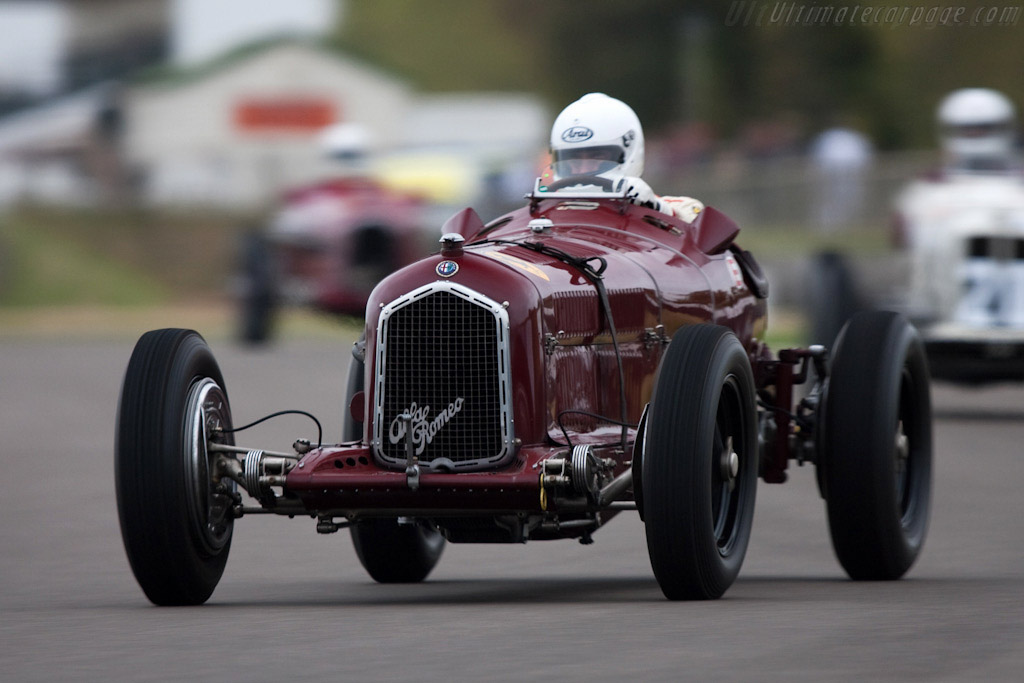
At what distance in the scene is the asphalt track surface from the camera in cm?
595

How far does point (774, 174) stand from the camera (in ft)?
136

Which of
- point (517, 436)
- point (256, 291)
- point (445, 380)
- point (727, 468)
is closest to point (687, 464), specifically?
point (727, 468)

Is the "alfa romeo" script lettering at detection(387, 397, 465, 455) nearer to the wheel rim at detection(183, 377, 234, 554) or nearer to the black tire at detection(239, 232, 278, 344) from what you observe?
the wheel rim at detection(183, 377, 234, 554)

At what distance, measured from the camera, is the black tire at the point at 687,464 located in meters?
6.99

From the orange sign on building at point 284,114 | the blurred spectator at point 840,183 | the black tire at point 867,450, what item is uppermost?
the orange sign on building at point 284,114

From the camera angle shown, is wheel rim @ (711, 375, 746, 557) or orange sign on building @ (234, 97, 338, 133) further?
orange sign on building @ (234, 97, 338, 133)

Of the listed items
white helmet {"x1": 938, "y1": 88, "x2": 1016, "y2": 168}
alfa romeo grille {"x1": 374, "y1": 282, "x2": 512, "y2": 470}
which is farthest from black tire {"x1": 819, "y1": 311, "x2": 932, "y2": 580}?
white helmet {"x1": 938, "y1": 88, "x2": 1016, "y2": 168}

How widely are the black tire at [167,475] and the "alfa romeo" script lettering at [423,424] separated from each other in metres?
0.68

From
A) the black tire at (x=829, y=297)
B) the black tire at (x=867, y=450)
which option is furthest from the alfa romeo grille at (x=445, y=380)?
the black tire at (x=829, y=297)

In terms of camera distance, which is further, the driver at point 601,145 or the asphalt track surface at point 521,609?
the driver at point 601,145

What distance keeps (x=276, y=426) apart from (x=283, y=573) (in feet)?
24.5

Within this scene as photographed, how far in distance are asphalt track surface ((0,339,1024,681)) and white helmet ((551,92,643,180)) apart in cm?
178

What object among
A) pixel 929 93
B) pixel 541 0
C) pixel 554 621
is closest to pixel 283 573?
pixel 554 621

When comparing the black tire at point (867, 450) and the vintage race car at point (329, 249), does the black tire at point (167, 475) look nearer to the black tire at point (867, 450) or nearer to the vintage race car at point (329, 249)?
the black tire at point (867, 450)
